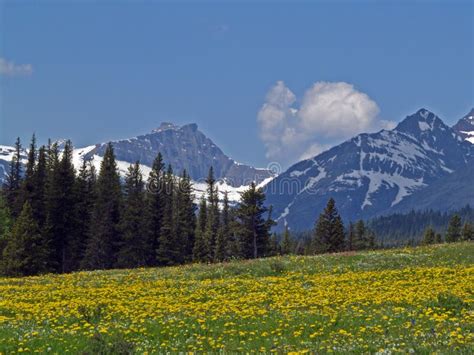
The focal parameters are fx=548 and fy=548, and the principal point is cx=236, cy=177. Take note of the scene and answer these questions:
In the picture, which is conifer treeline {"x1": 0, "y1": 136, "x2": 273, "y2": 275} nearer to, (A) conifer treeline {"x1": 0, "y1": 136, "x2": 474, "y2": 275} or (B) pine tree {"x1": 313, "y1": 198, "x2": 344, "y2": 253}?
(A) conifer treeline {"x1": 0, "y1": 136, "x2": 474, "y2": 275}

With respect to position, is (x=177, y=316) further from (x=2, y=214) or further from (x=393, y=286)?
(x=2, y=214)

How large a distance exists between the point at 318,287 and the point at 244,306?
589cm

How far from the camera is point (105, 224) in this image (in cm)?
6756

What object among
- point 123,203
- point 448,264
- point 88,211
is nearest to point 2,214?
point 88,211

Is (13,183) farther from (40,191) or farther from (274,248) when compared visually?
(274,248)

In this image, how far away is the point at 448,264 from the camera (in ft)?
98.7

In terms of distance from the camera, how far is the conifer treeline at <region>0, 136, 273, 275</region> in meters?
63.3

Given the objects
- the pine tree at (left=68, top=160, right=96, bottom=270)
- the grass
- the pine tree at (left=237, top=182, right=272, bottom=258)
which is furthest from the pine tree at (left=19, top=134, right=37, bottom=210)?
the grass

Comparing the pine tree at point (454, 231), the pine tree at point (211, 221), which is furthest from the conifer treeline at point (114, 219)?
the pine tree at point (454, 231)

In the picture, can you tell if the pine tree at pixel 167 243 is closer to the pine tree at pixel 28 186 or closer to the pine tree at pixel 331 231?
the pine tree at pixel 28 186

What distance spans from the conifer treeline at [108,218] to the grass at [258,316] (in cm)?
3646

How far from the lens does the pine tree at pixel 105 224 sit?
65.3 metres

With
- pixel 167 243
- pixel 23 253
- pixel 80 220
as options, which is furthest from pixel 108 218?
pixel 23 253

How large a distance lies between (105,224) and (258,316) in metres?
54.7
